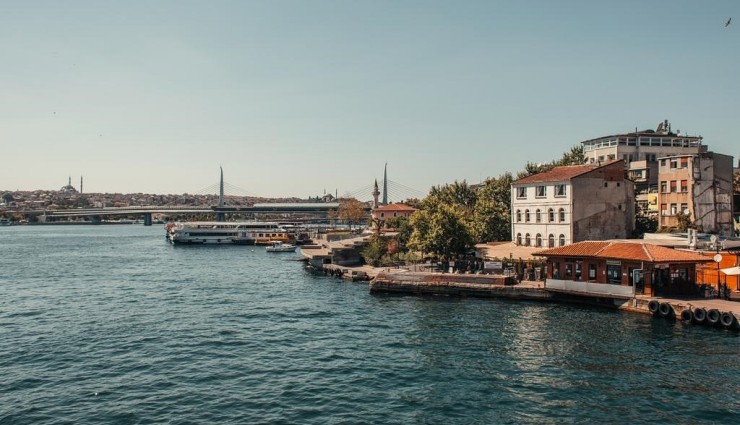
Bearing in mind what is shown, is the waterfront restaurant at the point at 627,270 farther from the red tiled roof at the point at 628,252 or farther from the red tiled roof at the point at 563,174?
the red tiled roof at the point at 563,174

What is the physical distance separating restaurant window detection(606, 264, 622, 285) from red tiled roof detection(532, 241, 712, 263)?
0.97 meters

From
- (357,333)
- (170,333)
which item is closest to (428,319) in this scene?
(357,333)

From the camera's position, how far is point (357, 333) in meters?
37.6

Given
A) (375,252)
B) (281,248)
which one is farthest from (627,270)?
(281,248)

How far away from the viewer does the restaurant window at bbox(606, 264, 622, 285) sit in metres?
43.6

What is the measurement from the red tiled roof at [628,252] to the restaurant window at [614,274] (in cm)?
97

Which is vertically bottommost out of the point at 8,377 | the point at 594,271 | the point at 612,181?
the point at 8,377

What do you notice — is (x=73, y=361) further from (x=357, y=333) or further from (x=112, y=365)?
(x=357, y=333)

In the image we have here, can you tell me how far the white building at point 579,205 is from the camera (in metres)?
59.5

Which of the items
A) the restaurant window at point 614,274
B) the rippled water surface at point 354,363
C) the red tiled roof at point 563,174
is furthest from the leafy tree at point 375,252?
the restaurant window at point 614,274

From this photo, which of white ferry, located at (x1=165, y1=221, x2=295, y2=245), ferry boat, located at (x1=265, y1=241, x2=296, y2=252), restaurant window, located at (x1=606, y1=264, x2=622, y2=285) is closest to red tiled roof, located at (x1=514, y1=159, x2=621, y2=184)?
restaurant window, located at (x1=606, y1=264, x2=622, y2=285)

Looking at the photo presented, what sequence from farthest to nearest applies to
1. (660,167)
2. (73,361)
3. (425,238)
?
(660,167) → (425,238) → (73,361)

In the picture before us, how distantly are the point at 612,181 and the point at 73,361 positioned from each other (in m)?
54.5

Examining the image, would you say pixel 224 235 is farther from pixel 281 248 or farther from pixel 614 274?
pixel 614 274
